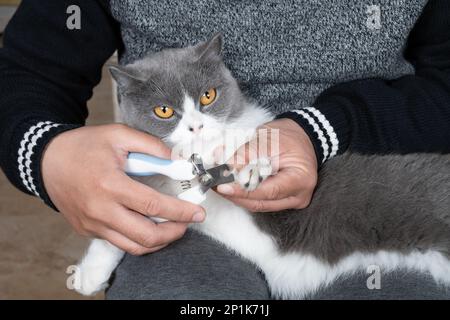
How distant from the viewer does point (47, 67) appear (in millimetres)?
1282

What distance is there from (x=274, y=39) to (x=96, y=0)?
1.33 ft

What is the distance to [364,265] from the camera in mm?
1161

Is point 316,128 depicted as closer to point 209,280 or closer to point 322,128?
point 322,128

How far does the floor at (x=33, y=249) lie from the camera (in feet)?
6.87

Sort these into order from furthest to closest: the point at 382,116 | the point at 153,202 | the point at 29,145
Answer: the point at 382,116 → the point at 29,145 → the point at 153,202

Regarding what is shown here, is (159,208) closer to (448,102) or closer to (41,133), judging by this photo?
(41,133)

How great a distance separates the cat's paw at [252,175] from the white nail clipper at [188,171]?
2 cm

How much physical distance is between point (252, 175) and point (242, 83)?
1.18 ft

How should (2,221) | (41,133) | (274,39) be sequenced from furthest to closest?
(2,221)
(274,39)
(41,133)

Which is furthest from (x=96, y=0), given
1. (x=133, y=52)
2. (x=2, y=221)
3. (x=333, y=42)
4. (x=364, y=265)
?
(x=2, y=221)

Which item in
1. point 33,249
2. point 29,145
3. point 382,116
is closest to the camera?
point 29,145

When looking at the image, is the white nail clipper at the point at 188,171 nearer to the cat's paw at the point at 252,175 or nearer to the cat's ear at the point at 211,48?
the cat's paw at the point at 252,175

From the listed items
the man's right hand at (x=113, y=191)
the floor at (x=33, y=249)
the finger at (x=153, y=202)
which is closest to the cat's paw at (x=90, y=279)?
the man's right hand at (x=113, y=191)

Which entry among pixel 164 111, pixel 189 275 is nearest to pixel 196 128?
pixel 164 111
